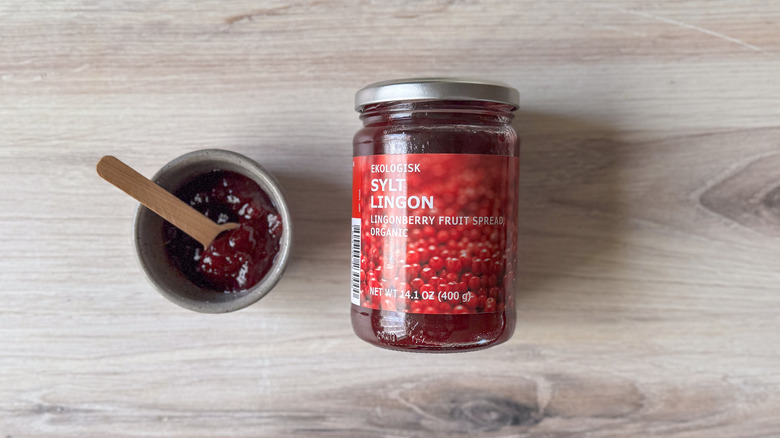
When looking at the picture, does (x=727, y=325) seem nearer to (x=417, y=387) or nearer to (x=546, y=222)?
(x=546, y=222)

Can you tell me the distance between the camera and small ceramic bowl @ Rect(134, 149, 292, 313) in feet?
2.76

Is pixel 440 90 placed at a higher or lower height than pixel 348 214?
higher

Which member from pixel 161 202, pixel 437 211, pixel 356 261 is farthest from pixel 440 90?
pixel 161 202

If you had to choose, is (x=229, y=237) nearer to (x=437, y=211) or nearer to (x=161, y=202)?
(x=161, y=202)

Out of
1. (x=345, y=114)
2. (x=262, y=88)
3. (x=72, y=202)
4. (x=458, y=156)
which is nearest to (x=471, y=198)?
(x=458, y=156)

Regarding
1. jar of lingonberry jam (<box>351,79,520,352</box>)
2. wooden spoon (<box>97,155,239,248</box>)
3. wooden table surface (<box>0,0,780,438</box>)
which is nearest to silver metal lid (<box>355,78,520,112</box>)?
jar of lingonberry jam (<box>351,79,520,352</box>)

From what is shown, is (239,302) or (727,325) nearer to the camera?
(239,302)

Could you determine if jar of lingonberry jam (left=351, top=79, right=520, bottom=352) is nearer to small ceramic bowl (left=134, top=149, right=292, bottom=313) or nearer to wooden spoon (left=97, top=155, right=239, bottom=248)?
small ceramic bowl (left=134, top=149, right=292, bottom=313)

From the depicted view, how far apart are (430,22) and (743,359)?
2.56 feet

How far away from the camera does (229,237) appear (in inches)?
34.3

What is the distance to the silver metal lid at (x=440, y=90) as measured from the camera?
77 cm

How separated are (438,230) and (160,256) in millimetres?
437

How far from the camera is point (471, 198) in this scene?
784mm

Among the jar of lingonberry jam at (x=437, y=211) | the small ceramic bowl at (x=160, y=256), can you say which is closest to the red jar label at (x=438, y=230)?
the jar of lingonberry jam at (x=437, y=211)
